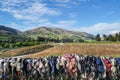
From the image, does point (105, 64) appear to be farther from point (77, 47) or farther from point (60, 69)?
point (77, 47)

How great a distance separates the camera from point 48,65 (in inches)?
984

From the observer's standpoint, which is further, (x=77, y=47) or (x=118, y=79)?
(x=77, y=47)

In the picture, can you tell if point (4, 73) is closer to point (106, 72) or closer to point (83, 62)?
point (83, 62)

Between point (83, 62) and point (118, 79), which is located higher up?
point (83, 62)

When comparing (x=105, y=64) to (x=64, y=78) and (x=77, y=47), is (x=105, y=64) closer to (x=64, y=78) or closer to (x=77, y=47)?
(x=64, y=78)

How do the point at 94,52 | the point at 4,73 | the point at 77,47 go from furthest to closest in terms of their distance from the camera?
the point at 77,47, the point at 94,52, the point at 4,73

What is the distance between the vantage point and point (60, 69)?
25031 mm

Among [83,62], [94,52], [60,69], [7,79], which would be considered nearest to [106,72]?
[83,62]

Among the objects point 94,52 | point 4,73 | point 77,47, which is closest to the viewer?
point 4,73

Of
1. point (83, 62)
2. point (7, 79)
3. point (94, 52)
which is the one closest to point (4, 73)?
point (7, 79)

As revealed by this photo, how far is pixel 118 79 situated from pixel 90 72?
105 inches

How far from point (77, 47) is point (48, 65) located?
226 feet

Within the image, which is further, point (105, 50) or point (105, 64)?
point (105, 50)

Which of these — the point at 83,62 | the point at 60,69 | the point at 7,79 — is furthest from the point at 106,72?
the point at 7,79
